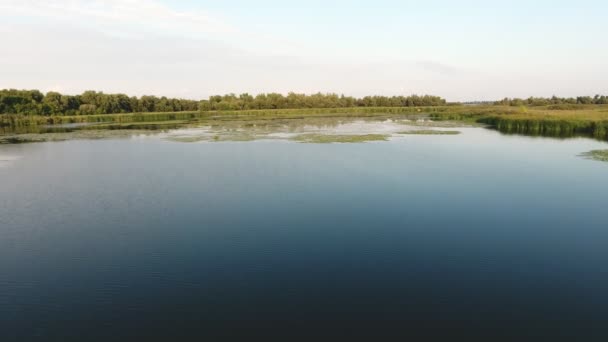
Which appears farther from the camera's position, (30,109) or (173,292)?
(30,109)

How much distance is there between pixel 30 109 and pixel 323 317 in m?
83.5

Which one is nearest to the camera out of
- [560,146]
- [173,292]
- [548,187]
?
[173,292]

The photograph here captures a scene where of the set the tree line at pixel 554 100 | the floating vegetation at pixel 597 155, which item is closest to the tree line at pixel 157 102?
the tree line at pixel 554 100

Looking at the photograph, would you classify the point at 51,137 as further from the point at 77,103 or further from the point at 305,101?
the point at 305,101

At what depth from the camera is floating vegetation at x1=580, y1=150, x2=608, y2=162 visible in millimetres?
20087

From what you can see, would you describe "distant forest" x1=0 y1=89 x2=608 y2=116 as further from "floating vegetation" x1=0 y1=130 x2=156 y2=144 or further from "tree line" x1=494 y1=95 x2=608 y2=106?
"floating vegetation" x1=0 y1=130 x2=156 y2=144

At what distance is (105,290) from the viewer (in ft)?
24.0

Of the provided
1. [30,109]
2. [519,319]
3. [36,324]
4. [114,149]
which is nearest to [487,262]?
[519,319]

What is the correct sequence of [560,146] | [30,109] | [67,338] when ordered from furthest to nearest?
[30,109] → [560,146] → [67,338]

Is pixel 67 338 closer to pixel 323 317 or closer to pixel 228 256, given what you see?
pixel 228 256

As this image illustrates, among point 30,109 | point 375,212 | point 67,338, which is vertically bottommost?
point 67,338

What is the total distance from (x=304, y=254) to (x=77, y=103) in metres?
87.3

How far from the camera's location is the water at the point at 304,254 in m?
6.29

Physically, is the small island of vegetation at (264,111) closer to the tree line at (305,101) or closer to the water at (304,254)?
the tree line at (305,101)
